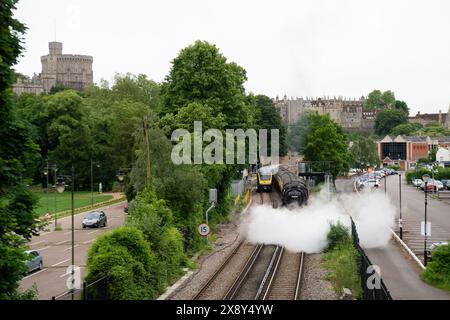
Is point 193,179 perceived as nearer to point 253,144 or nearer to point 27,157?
point 27,157

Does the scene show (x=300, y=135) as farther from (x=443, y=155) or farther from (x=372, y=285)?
(x=372, y=285)

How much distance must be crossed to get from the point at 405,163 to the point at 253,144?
109389 millimetres

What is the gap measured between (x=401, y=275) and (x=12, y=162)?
1971 cm

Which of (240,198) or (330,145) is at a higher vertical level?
(330,145)

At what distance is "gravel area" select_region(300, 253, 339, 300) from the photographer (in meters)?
23.8

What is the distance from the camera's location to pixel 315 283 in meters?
26.3

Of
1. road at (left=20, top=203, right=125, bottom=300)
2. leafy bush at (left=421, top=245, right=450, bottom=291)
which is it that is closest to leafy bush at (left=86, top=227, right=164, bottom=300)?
road at (left=20, top=203, right=125, bottom=300)

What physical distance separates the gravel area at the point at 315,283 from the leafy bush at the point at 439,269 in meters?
4.72

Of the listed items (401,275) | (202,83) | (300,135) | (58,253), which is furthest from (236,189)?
(401,275)

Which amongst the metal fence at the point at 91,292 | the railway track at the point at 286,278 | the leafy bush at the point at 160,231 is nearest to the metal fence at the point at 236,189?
the railway track at the point at 286,278

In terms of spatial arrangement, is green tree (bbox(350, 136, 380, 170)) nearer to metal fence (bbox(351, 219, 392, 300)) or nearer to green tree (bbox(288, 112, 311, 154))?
→ green tree (bbox(288, 112, 311, 154))

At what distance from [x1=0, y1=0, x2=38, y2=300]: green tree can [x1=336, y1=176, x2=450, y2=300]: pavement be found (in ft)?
47.9
